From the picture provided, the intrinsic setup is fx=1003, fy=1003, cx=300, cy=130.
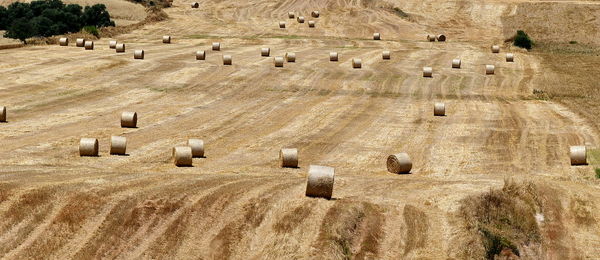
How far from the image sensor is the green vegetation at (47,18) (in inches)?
3078

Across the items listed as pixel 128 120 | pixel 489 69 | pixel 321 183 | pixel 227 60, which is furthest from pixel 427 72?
pixel 321 183

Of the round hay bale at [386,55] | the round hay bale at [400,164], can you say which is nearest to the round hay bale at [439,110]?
the round hay bale at [400,164]

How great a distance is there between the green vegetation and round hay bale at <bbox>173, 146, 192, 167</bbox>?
165ft

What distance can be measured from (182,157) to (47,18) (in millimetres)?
58356

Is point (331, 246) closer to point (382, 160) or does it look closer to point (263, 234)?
point (263, 234)

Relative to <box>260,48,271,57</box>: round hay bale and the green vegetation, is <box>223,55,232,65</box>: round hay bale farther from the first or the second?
the green vegetation

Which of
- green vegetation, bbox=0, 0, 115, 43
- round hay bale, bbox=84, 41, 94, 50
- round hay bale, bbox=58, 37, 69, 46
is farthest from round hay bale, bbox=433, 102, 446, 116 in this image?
green vegetation, bbox=0, 0, 115, 43

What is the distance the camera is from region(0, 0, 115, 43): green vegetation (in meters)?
78.2

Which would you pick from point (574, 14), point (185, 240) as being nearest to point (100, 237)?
point (185, 240)

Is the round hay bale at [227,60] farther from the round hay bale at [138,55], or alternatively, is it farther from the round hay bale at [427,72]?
the round hay bale at [427,72]

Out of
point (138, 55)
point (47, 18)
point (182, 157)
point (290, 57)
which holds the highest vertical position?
point (47, 18)

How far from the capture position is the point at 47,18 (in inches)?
3187

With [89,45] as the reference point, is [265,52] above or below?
above

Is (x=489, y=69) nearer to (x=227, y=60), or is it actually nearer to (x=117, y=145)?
(x=227, y=60)
